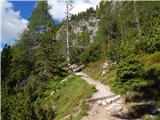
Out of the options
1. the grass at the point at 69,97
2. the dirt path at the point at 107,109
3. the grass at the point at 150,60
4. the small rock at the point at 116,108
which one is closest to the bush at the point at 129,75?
the small rock at the point at 116,108

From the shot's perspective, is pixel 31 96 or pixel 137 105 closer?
pixel 137 105

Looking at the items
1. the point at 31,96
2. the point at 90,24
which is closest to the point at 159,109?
the point at 31,96

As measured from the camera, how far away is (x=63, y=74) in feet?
191

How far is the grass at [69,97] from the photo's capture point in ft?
115

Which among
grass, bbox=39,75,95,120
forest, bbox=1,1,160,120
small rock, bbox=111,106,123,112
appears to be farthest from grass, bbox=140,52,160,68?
small rock, bbox=111,106,123,112

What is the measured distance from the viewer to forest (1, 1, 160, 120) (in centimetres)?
3306

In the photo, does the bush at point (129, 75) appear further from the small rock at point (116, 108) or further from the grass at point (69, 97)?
the grass at point (69, 97)

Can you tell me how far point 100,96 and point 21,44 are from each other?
4123cm

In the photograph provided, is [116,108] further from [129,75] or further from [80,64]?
[80,64]

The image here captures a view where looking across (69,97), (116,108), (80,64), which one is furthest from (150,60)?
(80,64)

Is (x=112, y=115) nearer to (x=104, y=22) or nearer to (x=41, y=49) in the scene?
(x=41, y=49)

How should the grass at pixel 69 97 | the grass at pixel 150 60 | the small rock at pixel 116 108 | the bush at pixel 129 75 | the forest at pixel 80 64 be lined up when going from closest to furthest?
the bush at pixel 129 75
the small rock at pixel 116 108
the forest at pixel 80 64
the grass at pixel 69 97
the grass at pixel 150 60

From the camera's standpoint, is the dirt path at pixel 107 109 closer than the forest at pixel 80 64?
Yes

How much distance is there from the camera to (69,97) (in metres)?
42.2
